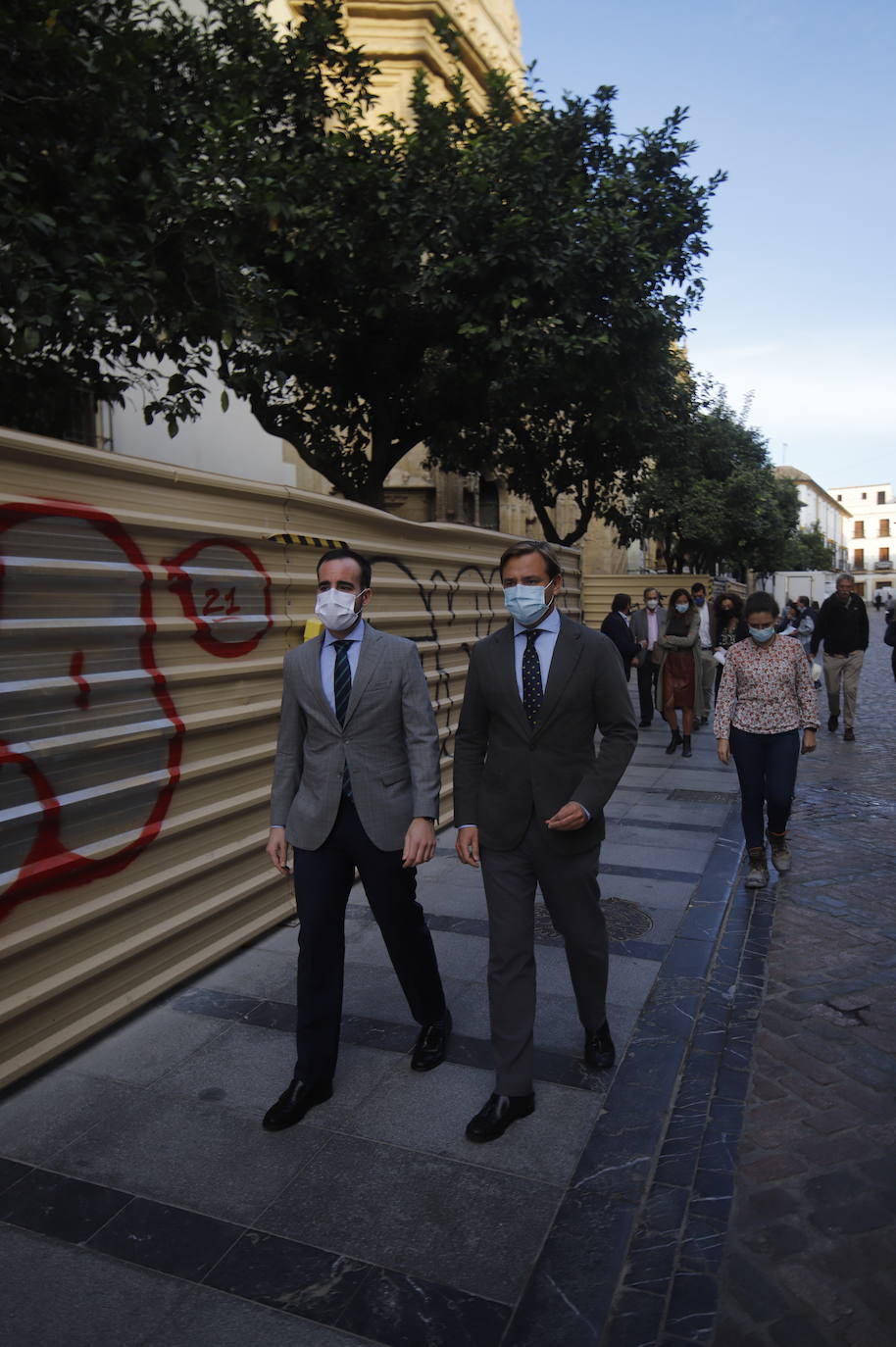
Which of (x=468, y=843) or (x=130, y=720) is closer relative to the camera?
(x=468, y=843)

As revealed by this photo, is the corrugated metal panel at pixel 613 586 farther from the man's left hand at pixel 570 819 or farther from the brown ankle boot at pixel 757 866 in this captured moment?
the man's left hand at pixel 570 819

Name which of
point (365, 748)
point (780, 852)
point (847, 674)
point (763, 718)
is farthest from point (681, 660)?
point (365, 748)

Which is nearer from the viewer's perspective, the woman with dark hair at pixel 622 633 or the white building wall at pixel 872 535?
the woman with dark hair at pixel 622 633

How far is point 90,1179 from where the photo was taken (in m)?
3.01

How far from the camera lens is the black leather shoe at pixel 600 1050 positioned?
12.2ft

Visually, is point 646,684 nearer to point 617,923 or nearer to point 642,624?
point 642,624

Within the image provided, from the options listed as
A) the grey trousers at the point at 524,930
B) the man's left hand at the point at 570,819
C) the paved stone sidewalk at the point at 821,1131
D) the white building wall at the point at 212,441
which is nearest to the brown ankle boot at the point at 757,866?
the paved stone sidewalk at the point at 821,1131

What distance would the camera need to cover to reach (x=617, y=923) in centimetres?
540

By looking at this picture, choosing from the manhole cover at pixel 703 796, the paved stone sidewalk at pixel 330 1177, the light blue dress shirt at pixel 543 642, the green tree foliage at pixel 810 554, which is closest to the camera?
the paved stone sidewalk at pixel 330 1177

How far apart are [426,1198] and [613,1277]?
0.58 metres

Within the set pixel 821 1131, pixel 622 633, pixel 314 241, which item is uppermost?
pixel 314 241

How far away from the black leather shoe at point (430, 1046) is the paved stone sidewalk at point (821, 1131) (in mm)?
1122

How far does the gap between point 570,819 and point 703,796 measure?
20.0ft

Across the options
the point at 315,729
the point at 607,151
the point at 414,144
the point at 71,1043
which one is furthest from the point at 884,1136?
the point at 607,151
